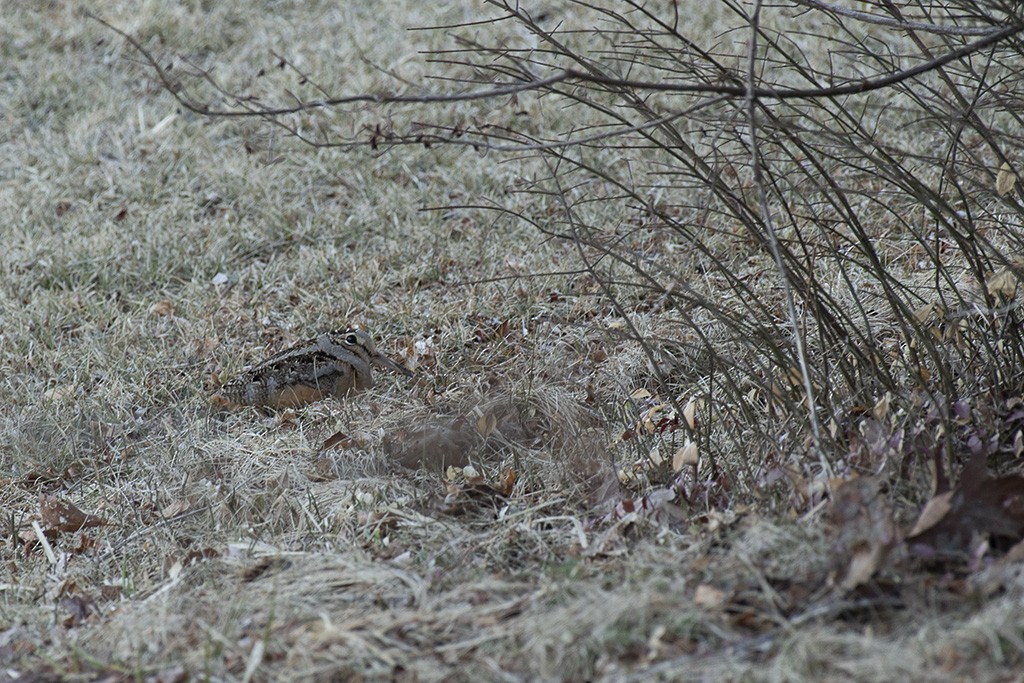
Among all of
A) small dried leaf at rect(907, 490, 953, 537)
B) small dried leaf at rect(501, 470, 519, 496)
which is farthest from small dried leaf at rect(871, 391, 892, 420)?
small dried leaf at rect(501, 470, 519, 496)

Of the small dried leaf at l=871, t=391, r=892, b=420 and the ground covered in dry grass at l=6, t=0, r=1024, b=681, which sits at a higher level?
the small dried leaf at l=871, t=391, r=892, b=420

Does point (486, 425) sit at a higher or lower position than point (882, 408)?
lower

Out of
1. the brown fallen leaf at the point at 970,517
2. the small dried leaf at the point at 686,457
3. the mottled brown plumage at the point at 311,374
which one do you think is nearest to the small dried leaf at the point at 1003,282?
the brown fallen leaf at the point at 970,517

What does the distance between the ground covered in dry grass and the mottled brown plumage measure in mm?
111

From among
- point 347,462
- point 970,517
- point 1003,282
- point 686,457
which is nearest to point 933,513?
point 970,517

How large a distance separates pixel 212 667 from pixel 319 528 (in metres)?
0.98

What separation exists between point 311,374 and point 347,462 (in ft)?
2.76

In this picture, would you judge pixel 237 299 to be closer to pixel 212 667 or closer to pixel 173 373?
pixel 173 373

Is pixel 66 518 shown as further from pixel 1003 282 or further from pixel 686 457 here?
pixel 1003 282

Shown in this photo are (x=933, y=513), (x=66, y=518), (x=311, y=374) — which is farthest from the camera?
(x=311, y=374)

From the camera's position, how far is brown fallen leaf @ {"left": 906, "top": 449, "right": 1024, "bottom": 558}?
9.58 feet

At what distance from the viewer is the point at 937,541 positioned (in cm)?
293

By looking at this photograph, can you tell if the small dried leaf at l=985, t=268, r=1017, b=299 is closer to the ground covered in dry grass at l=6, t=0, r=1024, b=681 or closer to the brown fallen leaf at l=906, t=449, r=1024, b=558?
the brown fallen leaf at l=906, t=449, r=1024, b=558

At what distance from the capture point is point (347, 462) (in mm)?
4484
